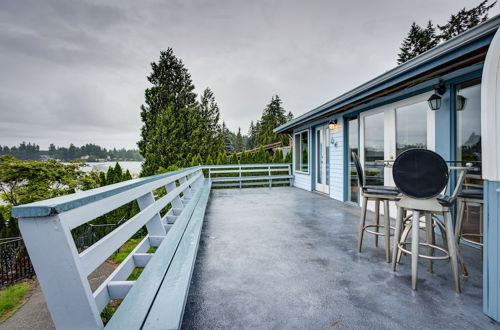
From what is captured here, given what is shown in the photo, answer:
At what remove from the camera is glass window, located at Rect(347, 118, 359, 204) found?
534 cm

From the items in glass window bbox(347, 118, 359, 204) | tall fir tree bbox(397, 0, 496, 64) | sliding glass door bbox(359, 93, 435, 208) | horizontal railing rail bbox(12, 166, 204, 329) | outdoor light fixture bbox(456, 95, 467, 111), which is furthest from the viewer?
tall fir tree bbox(397, 0, 496, 64)

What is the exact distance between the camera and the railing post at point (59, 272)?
70 cm

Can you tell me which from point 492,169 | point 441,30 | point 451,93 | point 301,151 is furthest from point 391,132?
point 441,30

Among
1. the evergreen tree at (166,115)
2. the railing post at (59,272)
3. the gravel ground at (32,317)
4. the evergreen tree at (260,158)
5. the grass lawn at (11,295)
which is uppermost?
the evergreen tree at (166,115)

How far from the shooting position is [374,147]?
470 centimetres

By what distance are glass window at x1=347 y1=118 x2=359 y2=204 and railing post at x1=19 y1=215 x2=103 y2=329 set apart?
5328 mm

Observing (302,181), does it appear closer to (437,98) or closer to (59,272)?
(437,98)

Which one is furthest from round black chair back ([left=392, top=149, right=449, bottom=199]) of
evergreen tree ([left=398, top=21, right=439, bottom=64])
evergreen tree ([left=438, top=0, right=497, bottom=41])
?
evergreen tree ([left=398, top=21, right=439, bottom=64])

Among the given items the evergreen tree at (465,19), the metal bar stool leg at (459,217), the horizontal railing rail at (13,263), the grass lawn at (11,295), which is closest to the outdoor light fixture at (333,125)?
the metal bar stool leg at (459,217)

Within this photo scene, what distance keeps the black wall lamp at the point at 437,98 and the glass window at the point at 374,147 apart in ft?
3.89

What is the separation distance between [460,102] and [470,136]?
1.52ft

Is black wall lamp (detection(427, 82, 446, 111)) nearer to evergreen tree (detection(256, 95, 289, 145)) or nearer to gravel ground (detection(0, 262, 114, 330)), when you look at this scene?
gravel ground (detection(0, 262, 114, 330))

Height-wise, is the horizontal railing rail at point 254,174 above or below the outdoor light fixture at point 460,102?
below

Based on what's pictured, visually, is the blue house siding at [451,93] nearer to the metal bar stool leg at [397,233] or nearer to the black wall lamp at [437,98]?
the black wall lamp at [437,98]
